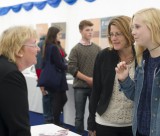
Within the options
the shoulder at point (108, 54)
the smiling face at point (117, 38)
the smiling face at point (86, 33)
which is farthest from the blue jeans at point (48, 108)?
the smiling face at point (117, 38)

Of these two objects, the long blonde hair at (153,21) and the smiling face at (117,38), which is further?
the smiling face at (117,38)

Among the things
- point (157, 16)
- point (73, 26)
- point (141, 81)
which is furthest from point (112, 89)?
point (73, 26)

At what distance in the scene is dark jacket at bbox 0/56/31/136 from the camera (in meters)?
1.30

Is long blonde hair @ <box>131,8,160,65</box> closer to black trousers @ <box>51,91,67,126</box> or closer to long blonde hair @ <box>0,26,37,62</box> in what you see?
long blonde hair @ <box>0,26,37,62</box>

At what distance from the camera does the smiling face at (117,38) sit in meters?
1.89

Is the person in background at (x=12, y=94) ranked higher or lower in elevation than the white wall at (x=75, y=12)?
lower

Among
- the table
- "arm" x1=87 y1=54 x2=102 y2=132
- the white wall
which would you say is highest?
the white wall

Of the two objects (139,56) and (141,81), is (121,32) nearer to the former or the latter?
(139,56)

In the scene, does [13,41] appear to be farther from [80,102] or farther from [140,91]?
[80,102]

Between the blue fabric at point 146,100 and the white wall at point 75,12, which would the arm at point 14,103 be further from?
the white wall at point 75,12

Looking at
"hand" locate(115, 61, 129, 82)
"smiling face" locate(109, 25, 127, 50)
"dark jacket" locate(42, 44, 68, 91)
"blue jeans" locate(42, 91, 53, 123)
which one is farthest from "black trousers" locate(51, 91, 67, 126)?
"hand" locate(115, 61, 129, 82)

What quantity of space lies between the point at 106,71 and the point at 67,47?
379 cm

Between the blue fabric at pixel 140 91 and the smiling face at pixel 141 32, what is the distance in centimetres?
12

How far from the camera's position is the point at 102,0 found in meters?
4.84
